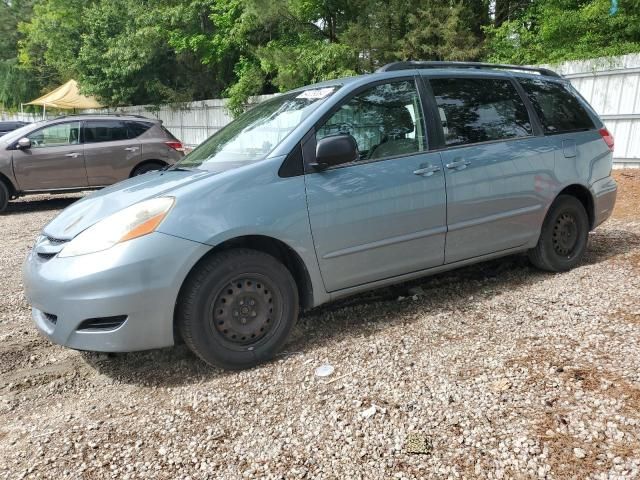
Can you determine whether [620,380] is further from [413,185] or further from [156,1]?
[156,1]

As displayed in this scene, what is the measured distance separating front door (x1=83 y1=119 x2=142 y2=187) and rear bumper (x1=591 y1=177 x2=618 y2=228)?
307 inches

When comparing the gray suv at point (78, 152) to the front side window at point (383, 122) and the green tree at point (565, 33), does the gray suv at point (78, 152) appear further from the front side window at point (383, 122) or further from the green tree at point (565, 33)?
the green tree at point (565, 33)

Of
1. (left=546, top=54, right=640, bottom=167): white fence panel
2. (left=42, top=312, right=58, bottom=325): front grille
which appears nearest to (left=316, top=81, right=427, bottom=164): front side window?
(left=42, top=312, right=58, bottom=325): front grille

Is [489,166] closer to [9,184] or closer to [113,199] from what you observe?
[113,199]

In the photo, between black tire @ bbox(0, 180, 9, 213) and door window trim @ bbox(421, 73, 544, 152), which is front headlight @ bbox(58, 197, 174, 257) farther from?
black tire @ bbox(0, 180, 9, 213)

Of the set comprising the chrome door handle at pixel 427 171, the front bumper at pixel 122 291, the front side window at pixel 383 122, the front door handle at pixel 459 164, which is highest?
the front side window at pixel 383 122

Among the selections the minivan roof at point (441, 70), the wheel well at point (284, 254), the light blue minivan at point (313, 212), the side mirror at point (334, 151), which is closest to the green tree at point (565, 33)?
the minivan roof at point (441, 70)

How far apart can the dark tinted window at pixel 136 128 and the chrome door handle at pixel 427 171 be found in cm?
757

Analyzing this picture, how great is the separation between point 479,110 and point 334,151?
1564 mm

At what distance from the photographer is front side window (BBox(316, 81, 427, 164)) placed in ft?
11.7

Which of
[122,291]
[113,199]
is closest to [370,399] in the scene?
[122,291]

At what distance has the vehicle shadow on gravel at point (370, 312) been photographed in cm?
325

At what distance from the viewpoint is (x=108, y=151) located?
9555 millimetres

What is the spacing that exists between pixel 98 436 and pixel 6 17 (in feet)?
169
